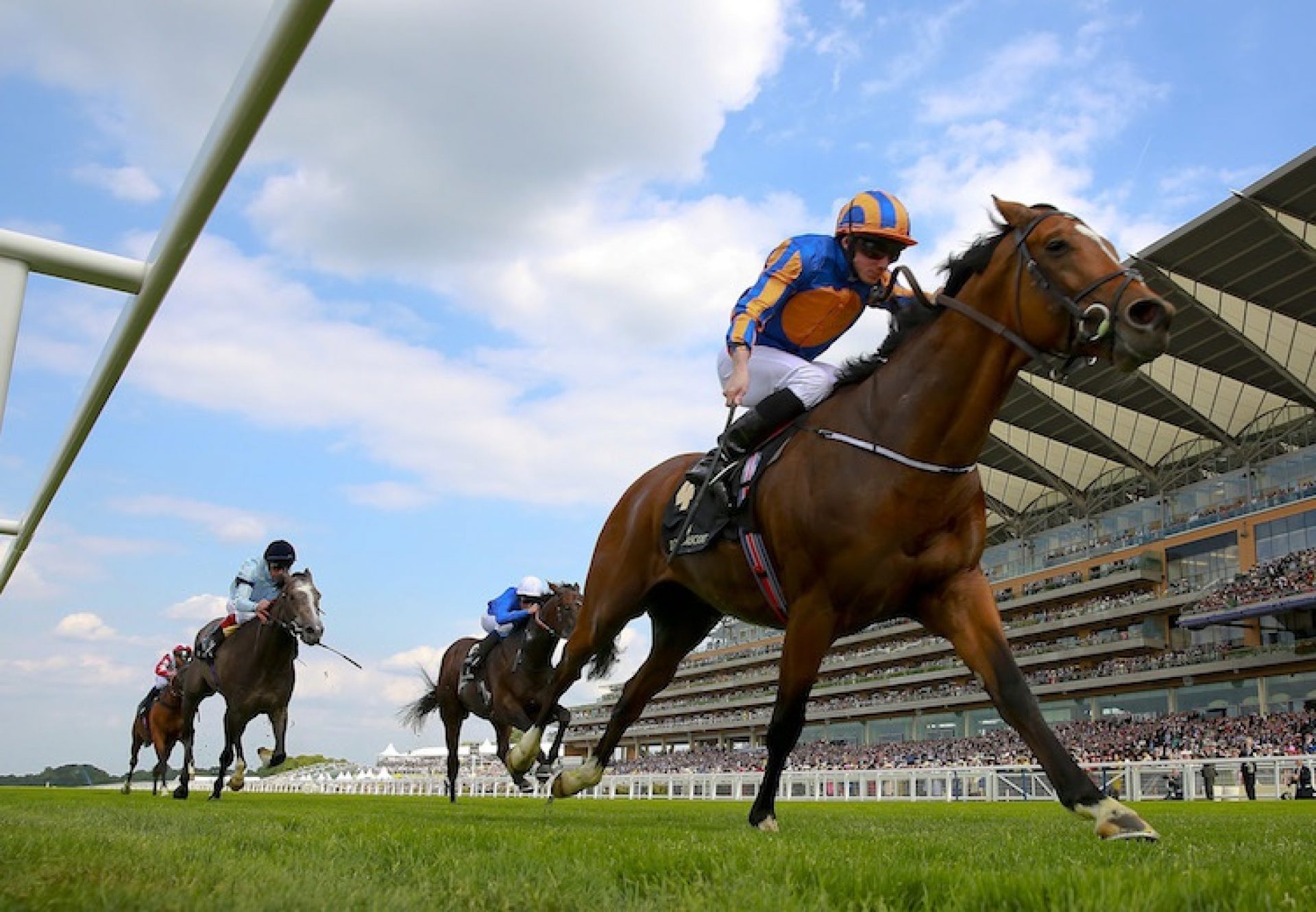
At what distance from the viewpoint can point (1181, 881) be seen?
2520mm

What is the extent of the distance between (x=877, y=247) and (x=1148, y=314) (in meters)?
1.93

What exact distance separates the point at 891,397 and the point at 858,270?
105 cm

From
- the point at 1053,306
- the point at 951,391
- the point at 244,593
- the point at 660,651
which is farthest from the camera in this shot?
the point at 244,593

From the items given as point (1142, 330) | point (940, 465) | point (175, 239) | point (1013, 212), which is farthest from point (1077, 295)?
point (175, 239)

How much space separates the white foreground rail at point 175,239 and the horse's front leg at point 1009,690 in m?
3.21

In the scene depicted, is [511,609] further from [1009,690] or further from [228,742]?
[1009,690]

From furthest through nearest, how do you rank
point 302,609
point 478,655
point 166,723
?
1. point 166,723
2. point 478,655
3. point 302,609

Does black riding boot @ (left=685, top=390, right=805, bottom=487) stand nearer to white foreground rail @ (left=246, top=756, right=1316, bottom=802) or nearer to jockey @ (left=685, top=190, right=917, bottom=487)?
jockey @ (left=685, top=190, right=917, bottom=487)

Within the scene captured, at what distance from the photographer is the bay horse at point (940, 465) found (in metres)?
4.65

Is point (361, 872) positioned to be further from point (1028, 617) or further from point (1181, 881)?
point (1028, 617)

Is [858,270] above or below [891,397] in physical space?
above

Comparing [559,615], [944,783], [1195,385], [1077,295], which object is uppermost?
[1195,385]

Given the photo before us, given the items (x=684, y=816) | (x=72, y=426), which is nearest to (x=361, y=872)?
(x=72, y=426)

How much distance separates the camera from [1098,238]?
4773mm
